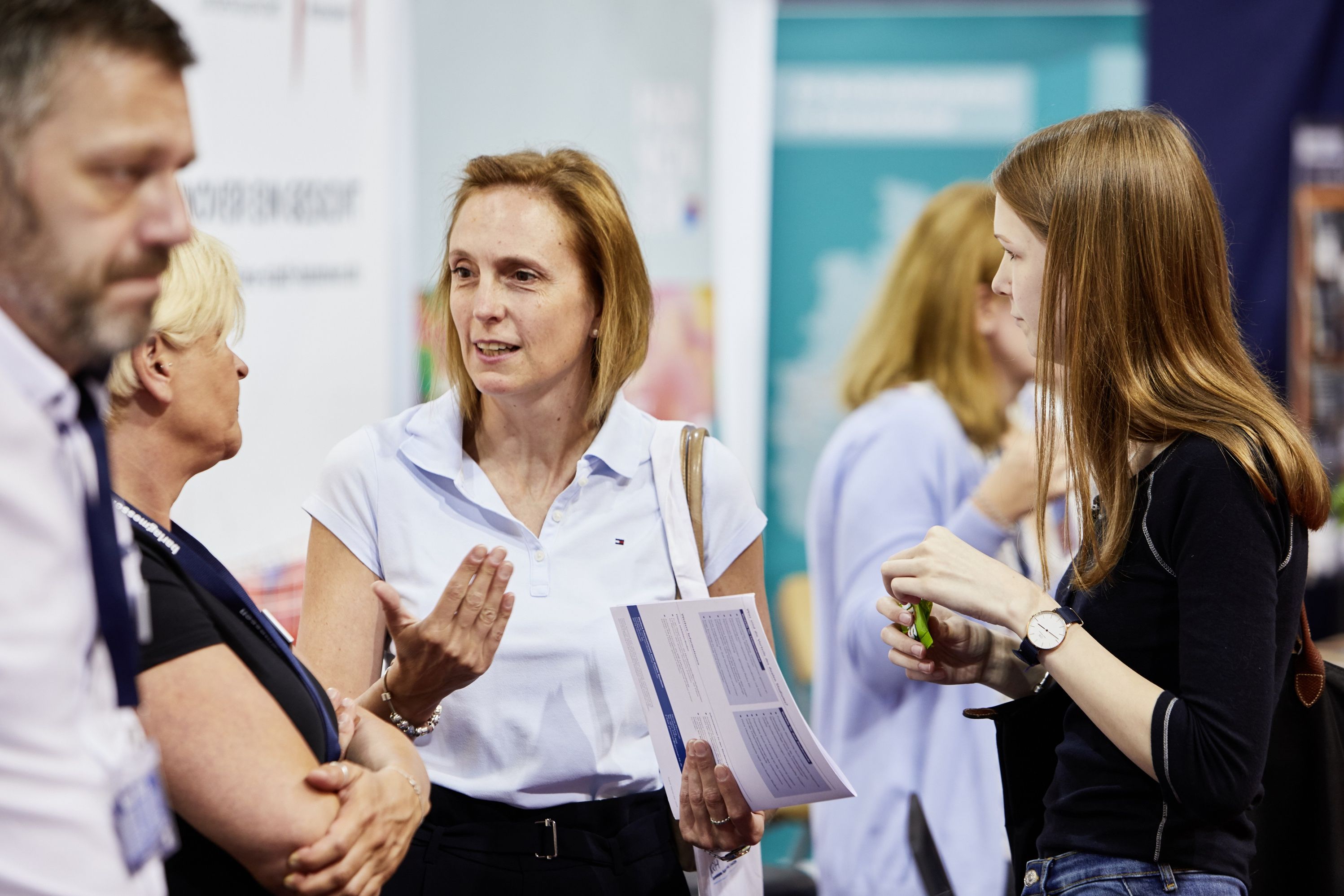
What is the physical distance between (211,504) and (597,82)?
276 centimetres

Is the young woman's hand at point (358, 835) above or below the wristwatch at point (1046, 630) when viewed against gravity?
below

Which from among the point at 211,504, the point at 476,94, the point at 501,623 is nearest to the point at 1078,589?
the point at 501,623

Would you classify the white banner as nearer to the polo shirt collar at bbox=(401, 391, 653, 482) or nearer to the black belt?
the polo shirt collar at bbox=(401, 391, 653, 482)

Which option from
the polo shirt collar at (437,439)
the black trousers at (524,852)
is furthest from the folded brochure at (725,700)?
the polo shirt collar at (437,439)

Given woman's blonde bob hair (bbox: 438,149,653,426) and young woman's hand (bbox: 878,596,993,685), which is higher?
woman's blonde bob hair (bbox: 438,149,653,426)

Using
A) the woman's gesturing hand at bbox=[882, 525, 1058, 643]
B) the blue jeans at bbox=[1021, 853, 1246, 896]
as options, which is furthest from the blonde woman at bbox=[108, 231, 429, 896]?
the blue jeans at bbox=[1021, 853, 1246, 896]

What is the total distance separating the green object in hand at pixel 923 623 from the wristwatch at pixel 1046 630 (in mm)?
223

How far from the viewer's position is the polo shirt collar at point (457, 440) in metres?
2.07

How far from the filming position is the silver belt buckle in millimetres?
1889

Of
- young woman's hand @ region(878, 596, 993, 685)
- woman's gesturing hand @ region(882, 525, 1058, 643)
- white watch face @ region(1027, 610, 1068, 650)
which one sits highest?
woman's gesturing hand @ region(882, 525, 1058, 643)

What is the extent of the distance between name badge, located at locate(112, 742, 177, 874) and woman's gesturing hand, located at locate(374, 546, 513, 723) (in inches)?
26.3

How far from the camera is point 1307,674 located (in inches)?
65.4

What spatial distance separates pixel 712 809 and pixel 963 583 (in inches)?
21.8

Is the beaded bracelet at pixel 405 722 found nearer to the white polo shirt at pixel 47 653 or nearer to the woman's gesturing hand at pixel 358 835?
the woman's gesturing hand at pixel 358 835
